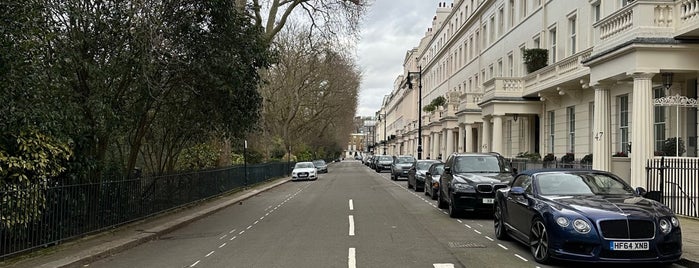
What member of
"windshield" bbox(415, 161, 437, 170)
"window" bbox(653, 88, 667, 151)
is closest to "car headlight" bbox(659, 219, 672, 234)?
"window" bbox(653, 88, 667, 151)

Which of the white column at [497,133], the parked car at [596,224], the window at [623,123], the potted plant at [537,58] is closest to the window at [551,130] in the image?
the potted plant at [537,58]

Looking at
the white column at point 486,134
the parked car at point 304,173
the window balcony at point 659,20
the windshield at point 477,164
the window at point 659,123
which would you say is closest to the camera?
the window balcony at point 659,20

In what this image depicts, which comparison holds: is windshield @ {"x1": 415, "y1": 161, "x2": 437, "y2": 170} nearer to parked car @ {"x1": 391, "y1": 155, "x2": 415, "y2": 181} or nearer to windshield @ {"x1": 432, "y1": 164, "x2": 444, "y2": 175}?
windshield @ {"x1": 432, "y1": 164, "x2": 444, "y2": 175}

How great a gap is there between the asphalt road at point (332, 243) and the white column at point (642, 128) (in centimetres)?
409

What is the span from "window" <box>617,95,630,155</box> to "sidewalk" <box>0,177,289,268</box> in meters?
14.5

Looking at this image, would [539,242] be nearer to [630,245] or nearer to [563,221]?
[563,221]

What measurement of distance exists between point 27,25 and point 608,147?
16198mm

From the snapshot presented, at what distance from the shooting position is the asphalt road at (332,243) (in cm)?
868

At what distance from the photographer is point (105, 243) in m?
10.5

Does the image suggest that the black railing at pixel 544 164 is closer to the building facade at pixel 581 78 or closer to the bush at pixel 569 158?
the bush at pixel 569 158

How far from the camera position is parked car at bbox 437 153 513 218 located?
1438cm

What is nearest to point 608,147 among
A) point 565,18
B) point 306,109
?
point 565,18

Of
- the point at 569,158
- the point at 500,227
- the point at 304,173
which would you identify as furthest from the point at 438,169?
the point at 304,173

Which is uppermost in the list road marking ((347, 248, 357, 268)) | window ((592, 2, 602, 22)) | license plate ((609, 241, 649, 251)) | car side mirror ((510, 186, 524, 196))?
window ((592, 2, 602, 22))
